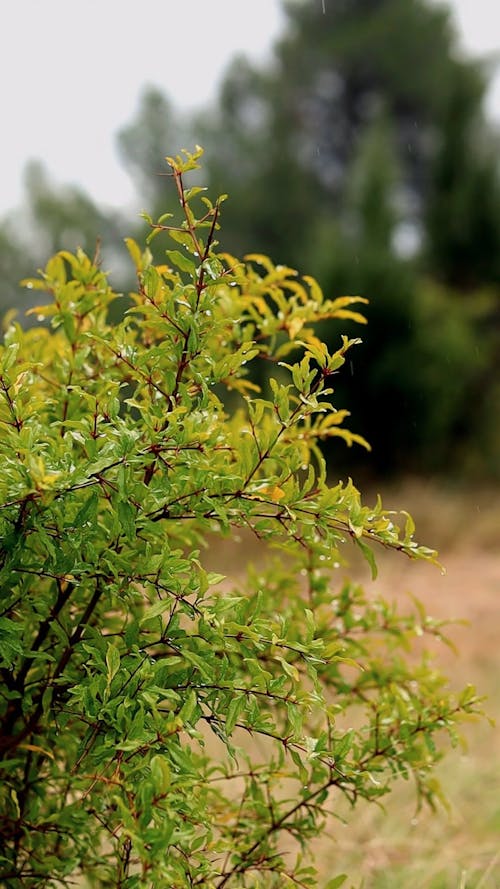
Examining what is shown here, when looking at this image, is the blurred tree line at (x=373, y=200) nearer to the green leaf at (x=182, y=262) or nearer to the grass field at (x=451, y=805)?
the grass field at (x=451, y=805)

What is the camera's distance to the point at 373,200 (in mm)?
13703

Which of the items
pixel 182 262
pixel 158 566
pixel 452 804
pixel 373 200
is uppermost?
pixel 373 200

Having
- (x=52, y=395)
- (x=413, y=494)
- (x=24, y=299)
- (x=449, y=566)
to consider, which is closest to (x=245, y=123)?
(x=24, y=299)

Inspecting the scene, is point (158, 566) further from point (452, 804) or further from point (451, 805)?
point (452, 804)

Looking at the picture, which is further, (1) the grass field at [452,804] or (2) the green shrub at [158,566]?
(1) the grass field at [452,804]

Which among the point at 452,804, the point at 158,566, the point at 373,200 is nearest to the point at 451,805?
the point at 452,804

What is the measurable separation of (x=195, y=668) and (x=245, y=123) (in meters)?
22.0

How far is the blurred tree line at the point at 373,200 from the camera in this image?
1266 cm

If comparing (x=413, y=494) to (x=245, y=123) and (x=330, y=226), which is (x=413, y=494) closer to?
(x=330, y=226)

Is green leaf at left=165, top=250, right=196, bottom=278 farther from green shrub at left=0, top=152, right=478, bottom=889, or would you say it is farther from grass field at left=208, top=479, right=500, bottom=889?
grass field at left=208, top=479, right=500, bottom=889

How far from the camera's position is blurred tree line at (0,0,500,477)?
12.7 m

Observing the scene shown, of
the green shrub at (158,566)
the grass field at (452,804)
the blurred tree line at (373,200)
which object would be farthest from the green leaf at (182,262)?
the blurred tree line at (373,200)

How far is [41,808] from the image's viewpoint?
1.85 metres

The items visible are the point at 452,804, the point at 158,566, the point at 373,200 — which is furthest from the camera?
the point at 373,200
